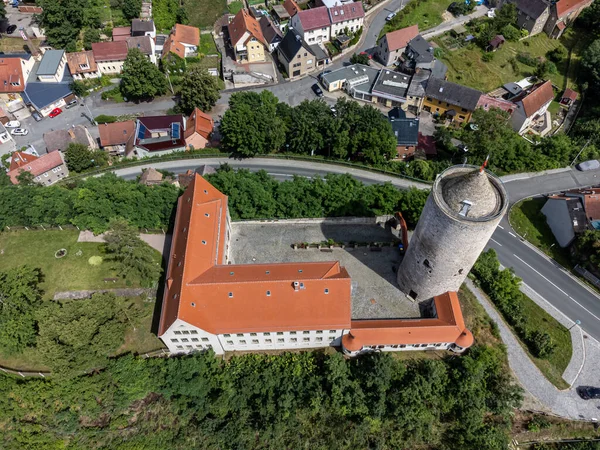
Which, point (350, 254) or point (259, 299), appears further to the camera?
point (350, 254)

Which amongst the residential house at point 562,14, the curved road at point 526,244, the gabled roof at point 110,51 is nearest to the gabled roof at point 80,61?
the gabled roof at point 110,51

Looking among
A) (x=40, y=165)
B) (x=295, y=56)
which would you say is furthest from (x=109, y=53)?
(x=295, y=56)

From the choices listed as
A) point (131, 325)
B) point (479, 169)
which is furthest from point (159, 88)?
point (479, 169)

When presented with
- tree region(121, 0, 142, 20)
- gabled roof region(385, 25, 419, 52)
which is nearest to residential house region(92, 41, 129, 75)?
tree region(121, 0, 142, 20)

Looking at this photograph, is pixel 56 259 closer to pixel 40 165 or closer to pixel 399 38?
pixel 40 165

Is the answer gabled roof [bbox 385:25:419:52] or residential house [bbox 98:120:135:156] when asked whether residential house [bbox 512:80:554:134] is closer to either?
gabled roof [bbox 385:25:419:52]

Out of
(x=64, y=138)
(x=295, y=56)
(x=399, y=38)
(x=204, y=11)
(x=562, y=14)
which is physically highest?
(x=562, y=14)

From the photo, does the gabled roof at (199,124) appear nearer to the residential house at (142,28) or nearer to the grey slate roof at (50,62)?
the residential house at (142,28)
